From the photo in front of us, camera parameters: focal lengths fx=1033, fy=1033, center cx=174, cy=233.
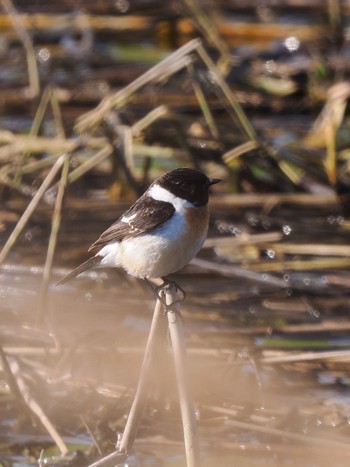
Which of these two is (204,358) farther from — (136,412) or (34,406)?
(136,412)

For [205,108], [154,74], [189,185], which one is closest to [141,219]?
[189,185]

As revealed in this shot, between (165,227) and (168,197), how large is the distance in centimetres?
20

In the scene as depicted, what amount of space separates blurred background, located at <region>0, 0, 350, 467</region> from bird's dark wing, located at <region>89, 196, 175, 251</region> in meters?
0.55

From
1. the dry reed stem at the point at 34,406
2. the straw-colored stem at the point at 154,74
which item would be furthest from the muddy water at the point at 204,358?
the straw-colored stem at the point at 154,74

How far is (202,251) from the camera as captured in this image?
7.21m

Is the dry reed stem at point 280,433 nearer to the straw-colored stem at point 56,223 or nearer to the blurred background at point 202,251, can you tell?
the blurred background at point 202,251

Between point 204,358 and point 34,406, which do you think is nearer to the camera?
point 34,406

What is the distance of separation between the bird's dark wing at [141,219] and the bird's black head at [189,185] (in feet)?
0.29

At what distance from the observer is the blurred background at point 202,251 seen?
5.30m

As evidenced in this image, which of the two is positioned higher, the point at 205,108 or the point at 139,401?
the point at 205,108

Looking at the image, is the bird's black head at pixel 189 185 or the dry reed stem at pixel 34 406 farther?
the bird's black head at pixel 189 185

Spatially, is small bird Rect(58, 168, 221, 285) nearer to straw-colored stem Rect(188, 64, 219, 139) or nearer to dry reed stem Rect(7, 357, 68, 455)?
dry reed stem Rect(7, 357, 68, 455)

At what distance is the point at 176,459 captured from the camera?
5.02m

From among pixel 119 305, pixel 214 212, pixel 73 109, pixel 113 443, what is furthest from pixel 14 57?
pixel 113 443
